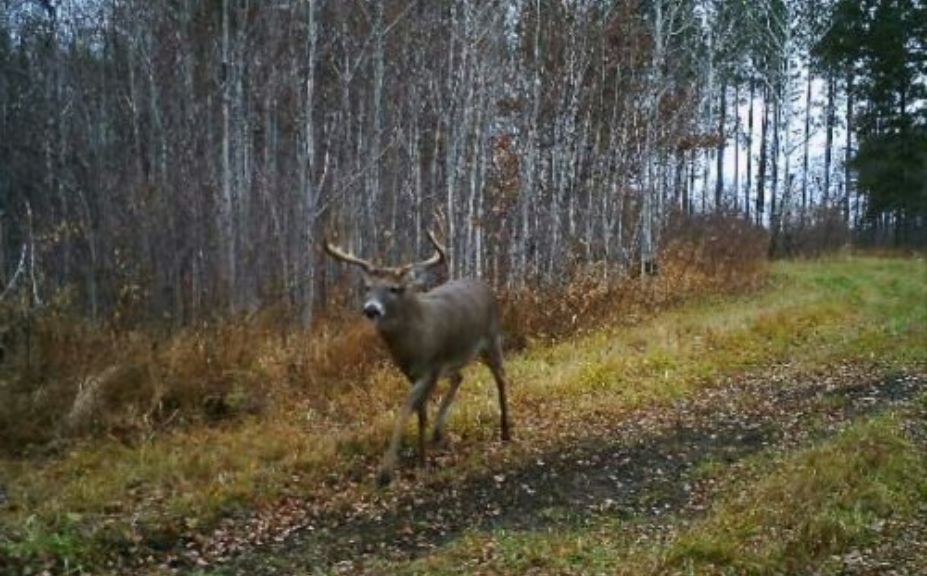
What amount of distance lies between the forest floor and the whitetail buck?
0.41 metres

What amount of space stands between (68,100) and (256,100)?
3.33 metres

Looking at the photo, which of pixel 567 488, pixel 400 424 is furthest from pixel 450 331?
pixel 567 488

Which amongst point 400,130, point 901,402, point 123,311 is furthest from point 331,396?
point 400,130

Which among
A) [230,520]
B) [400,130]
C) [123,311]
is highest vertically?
[400,130]

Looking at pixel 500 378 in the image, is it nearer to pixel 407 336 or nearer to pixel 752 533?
pixel 407 336

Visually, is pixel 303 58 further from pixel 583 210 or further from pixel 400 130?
pixel 583 210

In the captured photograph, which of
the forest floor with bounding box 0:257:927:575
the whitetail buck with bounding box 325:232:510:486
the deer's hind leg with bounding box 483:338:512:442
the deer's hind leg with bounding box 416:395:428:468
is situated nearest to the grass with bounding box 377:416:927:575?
the forest floor with bounding box 0:257:927:575

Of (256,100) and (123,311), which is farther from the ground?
(256,100)

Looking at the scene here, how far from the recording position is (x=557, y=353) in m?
13.4

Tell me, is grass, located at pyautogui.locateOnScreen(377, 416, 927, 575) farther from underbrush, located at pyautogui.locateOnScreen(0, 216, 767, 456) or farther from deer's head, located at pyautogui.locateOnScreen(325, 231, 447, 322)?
underbrush, located at pyautogui.locateOnScreen(0, 216, 767, 456)

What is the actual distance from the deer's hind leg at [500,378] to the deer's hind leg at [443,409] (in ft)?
1.40

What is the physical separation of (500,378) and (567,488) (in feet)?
6.37

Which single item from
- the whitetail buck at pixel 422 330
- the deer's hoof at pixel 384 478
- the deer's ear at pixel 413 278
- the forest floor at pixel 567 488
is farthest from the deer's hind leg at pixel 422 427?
the deer's ear at pixel 413 278

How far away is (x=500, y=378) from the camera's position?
1010 centimetres
